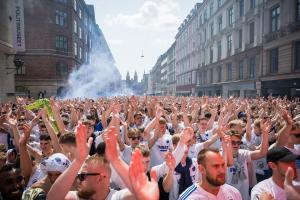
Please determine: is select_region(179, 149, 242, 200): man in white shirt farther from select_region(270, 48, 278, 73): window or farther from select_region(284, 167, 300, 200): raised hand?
select_region(270, 48, 278, 73): window

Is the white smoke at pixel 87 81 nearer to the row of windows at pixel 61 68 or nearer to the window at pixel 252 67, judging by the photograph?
the row of windows at pixel 61 68

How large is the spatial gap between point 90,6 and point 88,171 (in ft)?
222

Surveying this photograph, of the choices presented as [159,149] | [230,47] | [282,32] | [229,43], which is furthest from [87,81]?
[159,149]

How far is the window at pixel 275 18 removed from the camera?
2444 cm

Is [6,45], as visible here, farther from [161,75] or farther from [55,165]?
[161,75]

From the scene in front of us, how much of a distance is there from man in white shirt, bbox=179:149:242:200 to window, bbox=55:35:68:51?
4095 cm

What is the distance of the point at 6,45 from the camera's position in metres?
20.0

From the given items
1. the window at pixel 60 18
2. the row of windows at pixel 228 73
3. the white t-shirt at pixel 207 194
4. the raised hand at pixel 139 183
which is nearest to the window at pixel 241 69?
the row of windows at pixel 228 73

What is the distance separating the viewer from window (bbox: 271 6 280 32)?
24438mm

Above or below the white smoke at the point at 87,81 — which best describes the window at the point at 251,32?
above

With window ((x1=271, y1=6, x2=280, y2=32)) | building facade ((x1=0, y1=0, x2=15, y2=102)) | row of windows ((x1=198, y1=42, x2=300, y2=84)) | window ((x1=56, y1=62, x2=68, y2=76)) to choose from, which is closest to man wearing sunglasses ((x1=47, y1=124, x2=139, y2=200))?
building facade ((x1=0, y1=0, x2=15, y2=102))

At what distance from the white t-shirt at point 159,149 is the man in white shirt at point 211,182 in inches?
103

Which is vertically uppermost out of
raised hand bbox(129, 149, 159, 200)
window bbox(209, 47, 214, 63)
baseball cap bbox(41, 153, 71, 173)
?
window bbox(209, 47, 214, 63)

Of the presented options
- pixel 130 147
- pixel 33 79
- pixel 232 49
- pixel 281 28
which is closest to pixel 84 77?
pixel 33 79
